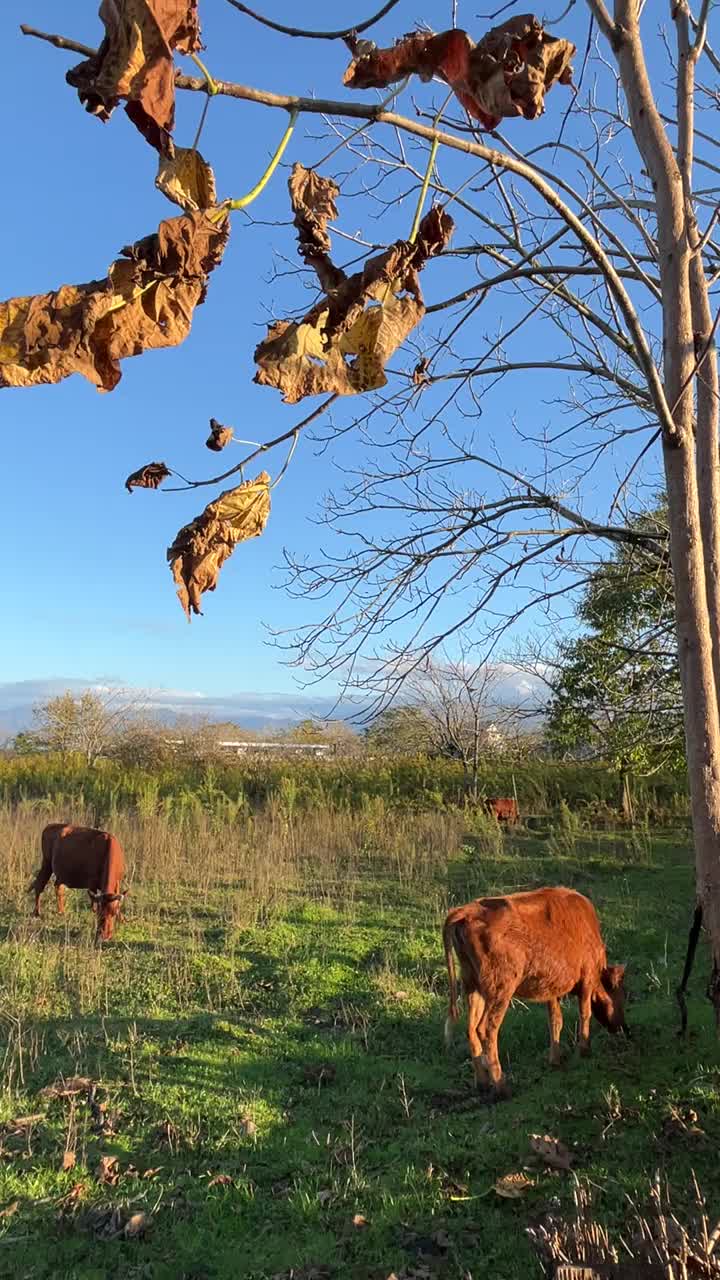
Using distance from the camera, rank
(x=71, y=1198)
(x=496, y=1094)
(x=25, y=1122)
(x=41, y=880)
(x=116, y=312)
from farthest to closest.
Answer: (x=41, y=880), (x=496, y=1094), (x=25, y=1122), (x=71, y=1198), (x=116, y=312)

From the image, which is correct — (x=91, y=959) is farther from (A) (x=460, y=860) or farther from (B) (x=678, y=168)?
(B) (x=678, y=168)

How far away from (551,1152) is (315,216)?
157 inches

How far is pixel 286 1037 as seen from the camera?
585 cm

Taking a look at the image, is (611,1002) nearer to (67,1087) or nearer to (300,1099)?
(300,1099)

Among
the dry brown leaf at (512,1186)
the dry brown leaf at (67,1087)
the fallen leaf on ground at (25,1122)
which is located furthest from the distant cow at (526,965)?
the fallen leaf on ground at (25,1122)

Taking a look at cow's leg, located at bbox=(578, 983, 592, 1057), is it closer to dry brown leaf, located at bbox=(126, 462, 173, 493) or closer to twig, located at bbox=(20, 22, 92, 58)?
dry brown leaf, located at bbox=(126, 462, 173, 493)

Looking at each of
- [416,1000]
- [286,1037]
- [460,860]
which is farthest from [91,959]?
[460,860]

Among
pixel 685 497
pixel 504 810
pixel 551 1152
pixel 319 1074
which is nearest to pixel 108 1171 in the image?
pixel 319 1074

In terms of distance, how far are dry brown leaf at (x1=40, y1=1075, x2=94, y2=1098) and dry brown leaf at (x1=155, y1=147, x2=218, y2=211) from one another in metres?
4.88

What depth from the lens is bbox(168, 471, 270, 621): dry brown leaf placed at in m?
1.78

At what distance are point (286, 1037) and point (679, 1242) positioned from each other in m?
3.78

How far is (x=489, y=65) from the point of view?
70.1 inches

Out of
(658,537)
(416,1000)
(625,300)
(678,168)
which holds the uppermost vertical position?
(678,168)

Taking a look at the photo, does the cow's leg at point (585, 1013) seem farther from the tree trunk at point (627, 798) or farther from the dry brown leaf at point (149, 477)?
the tree trunk at point (627, 798)
